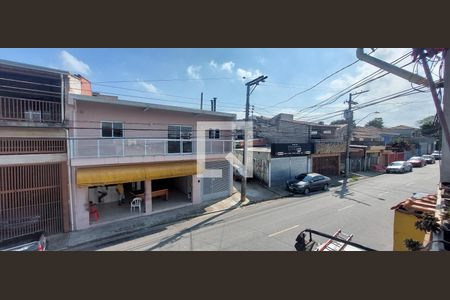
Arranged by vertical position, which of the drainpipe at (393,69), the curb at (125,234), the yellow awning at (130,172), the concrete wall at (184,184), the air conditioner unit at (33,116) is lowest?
the curb at (125,234)

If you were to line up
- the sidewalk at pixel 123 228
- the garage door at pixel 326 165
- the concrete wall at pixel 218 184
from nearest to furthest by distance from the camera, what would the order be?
the sidewalk at pixel 123 228 → the concrete wall at pixel 218 184 → the garage door at pixel 326 165

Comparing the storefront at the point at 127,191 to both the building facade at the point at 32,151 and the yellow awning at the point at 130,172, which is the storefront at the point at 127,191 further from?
the building facade at the point at 32,151

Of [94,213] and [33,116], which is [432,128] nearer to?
[94,213]

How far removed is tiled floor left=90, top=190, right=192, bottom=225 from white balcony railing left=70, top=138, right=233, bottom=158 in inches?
128

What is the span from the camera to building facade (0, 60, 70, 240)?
29.6 ft

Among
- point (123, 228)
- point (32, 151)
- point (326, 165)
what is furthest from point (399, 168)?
point (32, 151)

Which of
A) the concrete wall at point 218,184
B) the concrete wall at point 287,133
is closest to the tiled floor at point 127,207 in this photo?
the concrete wall at point 218,184

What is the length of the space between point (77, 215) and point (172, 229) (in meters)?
4.43

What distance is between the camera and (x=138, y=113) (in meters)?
12.4

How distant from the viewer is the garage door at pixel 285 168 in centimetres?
1915

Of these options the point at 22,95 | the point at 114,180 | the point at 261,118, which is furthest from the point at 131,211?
the point at 261,118

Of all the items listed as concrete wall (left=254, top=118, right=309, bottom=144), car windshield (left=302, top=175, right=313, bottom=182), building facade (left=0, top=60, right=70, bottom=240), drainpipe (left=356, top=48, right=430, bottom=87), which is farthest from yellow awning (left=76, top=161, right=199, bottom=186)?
concrete wall (left=254, top=118, right=309, bottom=144)

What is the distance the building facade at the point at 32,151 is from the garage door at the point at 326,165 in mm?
20666

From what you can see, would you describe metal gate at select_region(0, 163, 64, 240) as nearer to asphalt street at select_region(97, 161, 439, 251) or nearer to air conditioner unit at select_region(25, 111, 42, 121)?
air conditioner unit at select_region(25, 111, 42, 121)
